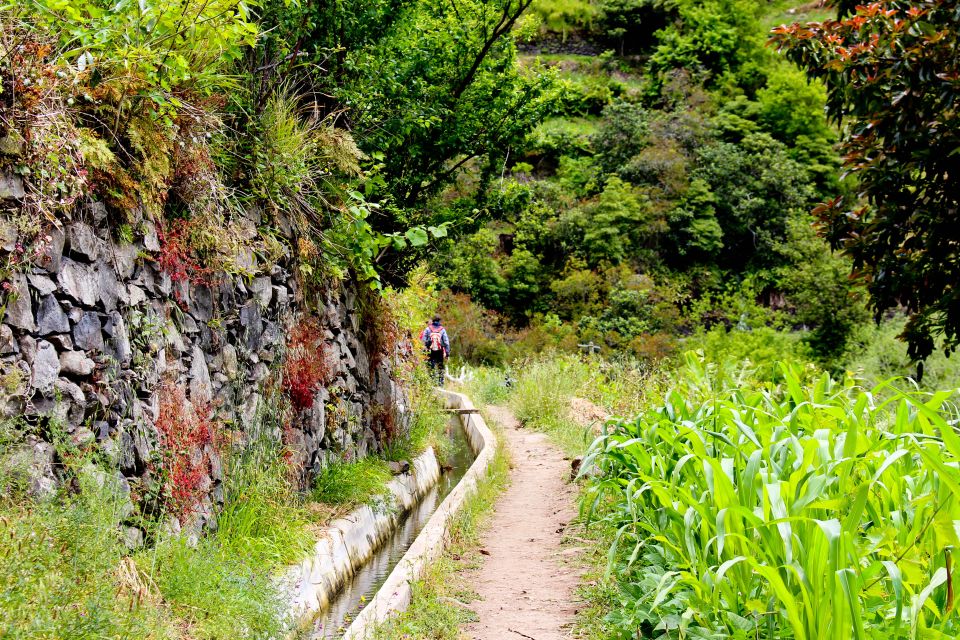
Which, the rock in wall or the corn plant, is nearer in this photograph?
the corn plant

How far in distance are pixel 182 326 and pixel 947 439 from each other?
13.1 ft

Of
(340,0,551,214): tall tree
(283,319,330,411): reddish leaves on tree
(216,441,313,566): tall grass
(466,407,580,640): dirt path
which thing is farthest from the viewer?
(340,0,551,214): tall tree

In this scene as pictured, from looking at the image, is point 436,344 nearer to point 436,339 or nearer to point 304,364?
point 436,339

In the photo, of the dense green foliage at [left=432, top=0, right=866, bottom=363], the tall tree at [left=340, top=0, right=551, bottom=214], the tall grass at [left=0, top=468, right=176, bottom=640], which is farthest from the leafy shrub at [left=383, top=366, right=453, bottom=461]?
the dense green foliage at [left=432, top=0, right=866, bottom=363]

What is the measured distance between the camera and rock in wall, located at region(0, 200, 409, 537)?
3.24 metres

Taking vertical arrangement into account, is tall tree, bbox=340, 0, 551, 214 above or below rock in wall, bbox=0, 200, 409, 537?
above

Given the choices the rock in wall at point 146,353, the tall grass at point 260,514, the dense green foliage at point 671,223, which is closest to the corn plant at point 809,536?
the tall grass at point 260,514

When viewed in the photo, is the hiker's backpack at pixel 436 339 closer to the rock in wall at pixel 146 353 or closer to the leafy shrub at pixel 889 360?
the leafy shrub at pixel 889 360

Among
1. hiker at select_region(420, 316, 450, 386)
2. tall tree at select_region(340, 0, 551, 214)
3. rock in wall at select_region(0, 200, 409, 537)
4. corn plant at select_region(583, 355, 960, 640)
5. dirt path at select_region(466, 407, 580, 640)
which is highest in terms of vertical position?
tall tree at select_region(340, 0, 551, 214)

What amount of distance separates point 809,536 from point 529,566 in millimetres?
3234

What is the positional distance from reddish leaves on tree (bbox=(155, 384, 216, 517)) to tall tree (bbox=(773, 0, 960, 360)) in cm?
499

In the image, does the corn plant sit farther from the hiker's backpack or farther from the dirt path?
the hiker's backpack

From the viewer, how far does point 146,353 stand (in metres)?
4.09

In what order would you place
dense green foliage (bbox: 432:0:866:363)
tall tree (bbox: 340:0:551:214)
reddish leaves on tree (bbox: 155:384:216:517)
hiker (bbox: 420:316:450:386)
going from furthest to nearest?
1. dense green foliage (bbox: 432:0:866:363)
2. hiker (bbox: 420:316:450:386)
3. tall tree (bbox: 340:0:551:214)
4. reddish leaves on tree (bbox: 155:384:216:517)
